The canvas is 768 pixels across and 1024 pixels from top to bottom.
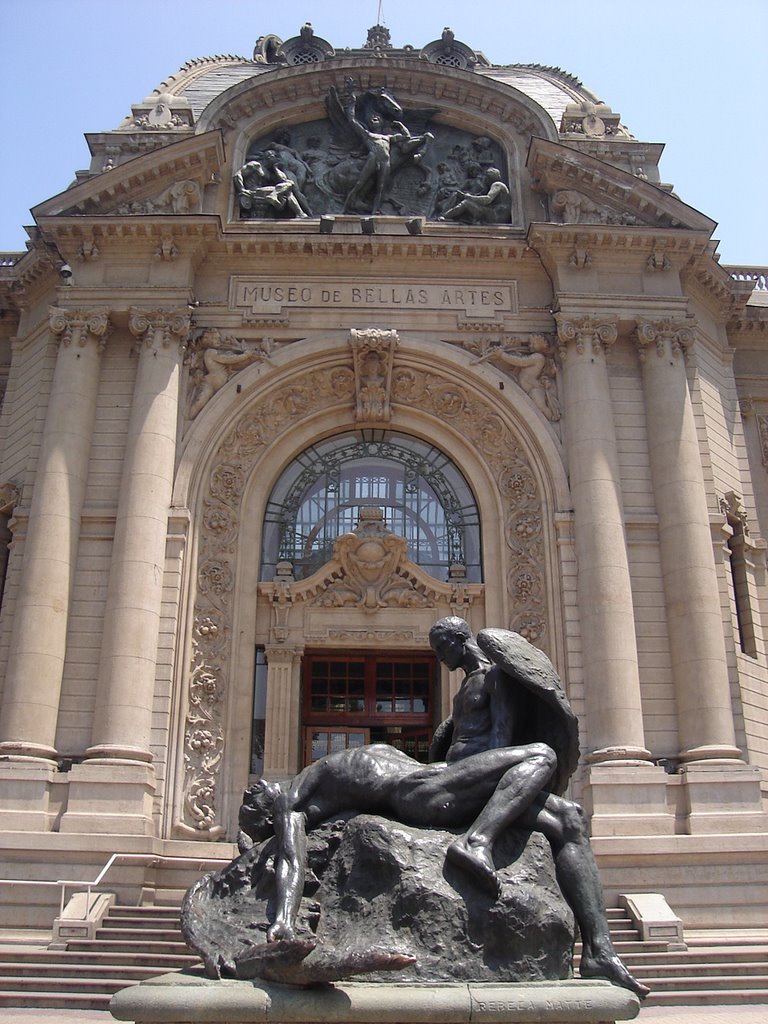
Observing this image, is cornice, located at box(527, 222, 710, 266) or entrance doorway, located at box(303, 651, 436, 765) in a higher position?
cornice, located at box(527, 222, 710, 266)

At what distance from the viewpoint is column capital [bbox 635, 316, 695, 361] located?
19594mm

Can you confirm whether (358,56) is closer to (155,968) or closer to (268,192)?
(268,192)

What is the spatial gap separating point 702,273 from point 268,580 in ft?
38.0

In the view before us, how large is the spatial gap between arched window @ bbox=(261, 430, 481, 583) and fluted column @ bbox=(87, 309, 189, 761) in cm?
276

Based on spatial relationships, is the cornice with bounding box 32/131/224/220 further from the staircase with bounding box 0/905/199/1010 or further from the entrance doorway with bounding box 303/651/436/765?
the staircase with bounding box 0/905/199/1010

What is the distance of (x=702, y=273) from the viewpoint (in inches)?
825

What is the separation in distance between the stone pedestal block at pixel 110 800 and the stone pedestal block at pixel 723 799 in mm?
8991

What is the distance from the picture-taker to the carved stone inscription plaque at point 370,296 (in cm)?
2041

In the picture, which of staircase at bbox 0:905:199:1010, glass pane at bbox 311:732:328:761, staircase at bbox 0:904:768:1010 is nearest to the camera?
staircase at bbox 0:905:199:1010

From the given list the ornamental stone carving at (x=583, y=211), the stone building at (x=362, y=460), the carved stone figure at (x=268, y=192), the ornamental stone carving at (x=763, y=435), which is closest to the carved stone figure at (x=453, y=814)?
the stone building at (x=362, y=460)

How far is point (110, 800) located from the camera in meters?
15.5

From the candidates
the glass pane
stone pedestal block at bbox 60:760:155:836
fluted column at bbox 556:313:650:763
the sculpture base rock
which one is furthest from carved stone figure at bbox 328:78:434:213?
the sculpture base rock

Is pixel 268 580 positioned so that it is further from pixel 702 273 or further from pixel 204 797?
pixel 702 273

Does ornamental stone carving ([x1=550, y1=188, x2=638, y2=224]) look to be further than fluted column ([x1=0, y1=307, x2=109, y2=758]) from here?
Yes
